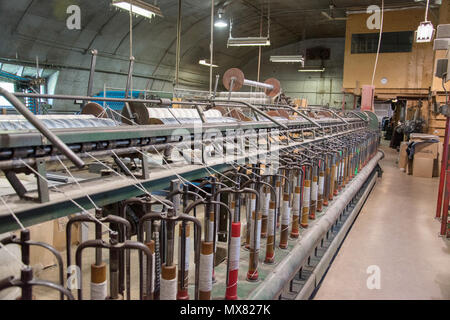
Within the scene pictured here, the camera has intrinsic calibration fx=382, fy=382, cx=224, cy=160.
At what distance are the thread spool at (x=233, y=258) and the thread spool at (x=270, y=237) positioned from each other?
0.47 meters

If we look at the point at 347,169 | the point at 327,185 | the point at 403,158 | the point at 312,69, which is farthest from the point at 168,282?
the point at 312,69

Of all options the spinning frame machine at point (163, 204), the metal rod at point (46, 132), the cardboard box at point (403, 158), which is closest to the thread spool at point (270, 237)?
the spinning frame machine at point (163, 204)

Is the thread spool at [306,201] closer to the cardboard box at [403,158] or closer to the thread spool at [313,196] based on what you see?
the thread spool at [313,196]

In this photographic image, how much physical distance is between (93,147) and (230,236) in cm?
72

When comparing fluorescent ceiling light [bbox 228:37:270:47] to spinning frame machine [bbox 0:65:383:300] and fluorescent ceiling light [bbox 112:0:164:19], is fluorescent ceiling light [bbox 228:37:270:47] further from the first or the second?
spinning frame machine [bbox 0:65:383:300]

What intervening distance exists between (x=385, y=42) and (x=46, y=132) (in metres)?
14.1

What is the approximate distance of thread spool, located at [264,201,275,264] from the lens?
2111 millimetres

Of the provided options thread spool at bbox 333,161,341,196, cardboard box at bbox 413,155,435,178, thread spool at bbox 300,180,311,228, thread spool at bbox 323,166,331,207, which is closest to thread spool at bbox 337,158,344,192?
thread spool at bbox 333,161,341,196

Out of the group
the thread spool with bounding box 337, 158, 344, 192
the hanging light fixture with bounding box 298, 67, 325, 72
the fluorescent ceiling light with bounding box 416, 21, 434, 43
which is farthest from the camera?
the hanging light fixture with bounding box 298, 67, 325, 72

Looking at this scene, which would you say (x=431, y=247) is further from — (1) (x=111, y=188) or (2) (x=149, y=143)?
(1) (x=111, y=188)

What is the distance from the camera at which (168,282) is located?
1218mm

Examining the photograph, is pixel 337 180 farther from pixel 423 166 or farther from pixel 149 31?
pixel 149 31

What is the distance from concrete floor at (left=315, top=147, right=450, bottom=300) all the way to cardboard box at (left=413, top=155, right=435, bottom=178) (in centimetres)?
237

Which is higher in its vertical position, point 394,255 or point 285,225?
point 285,225
